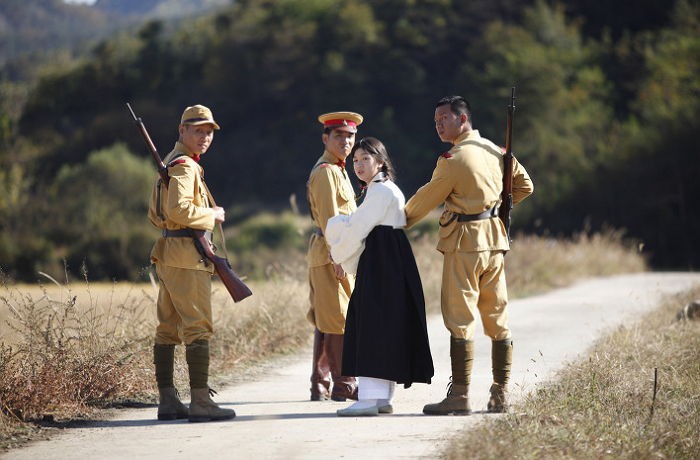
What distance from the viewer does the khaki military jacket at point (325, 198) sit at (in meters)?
9.31

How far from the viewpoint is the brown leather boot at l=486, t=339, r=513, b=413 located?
8.58 metres

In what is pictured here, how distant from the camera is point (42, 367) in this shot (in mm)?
8898

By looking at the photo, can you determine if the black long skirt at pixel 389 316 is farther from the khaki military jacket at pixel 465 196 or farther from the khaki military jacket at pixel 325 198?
the khaki military jacket at pixel 325 198

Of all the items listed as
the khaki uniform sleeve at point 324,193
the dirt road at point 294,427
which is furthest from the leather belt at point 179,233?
the dirt road at point 294,427

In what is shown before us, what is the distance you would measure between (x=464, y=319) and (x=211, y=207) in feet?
6.77

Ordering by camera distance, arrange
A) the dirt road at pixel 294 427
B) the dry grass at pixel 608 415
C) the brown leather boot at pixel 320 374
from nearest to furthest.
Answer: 1. the dry grass at pixel 608 415
2. the dirt road at pixel 294 427
3. the brown leather boot at pixel 320 374

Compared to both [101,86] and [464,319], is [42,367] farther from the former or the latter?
[101,86]

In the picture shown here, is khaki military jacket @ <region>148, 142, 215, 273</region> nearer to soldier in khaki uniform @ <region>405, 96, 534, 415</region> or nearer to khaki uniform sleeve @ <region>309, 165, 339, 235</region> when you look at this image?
khaki uniform sleeve @ <region>309, 165, 339, 235</region>

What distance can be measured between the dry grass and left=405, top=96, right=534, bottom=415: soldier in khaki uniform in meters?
0.46

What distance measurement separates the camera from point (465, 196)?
341 inches

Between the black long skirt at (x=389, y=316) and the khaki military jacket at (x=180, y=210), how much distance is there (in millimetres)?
1148

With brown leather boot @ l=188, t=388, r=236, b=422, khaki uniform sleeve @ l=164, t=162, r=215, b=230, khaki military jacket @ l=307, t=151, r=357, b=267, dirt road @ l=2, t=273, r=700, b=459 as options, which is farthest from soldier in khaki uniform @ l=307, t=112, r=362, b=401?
brown leather boot @ l=188, t=388, r=236, b=422

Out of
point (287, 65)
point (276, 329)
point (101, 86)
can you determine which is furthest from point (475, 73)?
point (276, 329)

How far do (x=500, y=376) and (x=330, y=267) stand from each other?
1.65 metres
